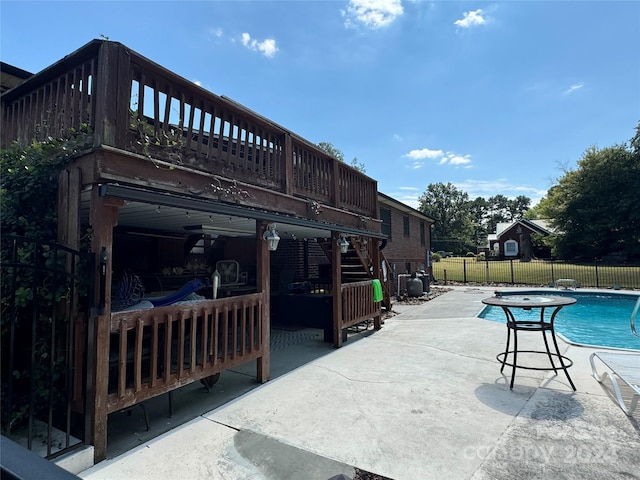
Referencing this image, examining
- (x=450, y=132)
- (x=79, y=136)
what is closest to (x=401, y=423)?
(x=79, y=136)

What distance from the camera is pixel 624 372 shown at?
3.91 metres

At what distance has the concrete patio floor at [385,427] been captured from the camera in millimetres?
2713

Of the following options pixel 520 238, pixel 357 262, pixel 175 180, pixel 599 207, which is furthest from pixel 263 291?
pixel 520 238

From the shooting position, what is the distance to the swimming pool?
8.95 metres

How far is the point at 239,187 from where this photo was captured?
4551mm

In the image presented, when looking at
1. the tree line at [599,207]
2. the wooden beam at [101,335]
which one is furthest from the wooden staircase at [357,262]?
the tree line at [599,207]

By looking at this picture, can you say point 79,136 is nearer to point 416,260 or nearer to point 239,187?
point 239,187

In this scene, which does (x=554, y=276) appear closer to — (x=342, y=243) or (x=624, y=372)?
(x=342, y=243)

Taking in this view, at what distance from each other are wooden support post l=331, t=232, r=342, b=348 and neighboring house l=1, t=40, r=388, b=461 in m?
0.02

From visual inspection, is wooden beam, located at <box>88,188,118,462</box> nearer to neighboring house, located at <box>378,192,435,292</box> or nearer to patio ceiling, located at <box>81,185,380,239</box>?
patio ceiling, located at <box>81,185,380,239</box>

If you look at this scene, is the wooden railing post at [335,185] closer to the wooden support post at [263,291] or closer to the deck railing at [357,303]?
the deck railing at [357,303]

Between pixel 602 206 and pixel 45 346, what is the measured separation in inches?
1372

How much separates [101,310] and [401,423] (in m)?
3.11

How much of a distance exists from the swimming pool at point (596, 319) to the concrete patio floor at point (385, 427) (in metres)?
4.48
